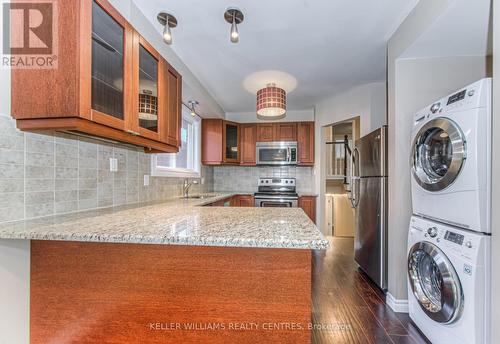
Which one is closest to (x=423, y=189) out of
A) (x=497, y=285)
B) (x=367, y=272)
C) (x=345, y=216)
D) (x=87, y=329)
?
(x=497, y=285)

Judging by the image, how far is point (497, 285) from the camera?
1.15 m

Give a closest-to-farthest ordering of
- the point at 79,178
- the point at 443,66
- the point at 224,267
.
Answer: the point at 224,267 → the point at 79,178 → the point at 443,66

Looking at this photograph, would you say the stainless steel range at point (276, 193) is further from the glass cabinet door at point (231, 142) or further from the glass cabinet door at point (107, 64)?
the glass cabinet door at point (107, 64)

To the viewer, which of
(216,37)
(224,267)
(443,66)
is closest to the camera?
(224,267)

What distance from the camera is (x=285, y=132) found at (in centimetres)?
447

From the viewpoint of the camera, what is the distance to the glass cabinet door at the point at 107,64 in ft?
4.10

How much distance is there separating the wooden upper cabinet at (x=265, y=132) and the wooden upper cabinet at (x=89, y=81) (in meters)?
3.05

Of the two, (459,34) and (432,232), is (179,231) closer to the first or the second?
(432,232)

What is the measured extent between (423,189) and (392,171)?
0.47 m

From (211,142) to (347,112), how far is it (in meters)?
2.31

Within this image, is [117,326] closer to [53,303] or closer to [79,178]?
[53,303]

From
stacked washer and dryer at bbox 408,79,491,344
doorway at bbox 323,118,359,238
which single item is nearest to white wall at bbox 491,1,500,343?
stacked washer and dryer at bbox 408,79,491,344

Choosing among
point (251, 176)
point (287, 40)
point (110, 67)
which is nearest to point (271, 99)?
point (287, 40)

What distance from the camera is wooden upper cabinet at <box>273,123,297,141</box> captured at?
445 centimetres
